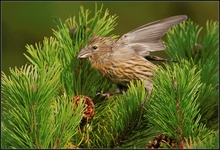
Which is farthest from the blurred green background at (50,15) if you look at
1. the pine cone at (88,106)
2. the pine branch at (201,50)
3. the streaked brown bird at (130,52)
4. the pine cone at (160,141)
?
the pine cone at (160,141)

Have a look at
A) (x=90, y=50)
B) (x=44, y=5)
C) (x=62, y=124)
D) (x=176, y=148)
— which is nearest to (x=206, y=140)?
(x=176, y=148)

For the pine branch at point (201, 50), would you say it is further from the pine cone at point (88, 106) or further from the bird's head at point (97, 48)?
the pine cone at point (88, 106)

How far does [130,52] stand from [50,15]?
7.40 ft

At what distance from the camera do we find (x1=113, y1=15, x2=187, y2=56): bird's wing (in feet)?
12.0

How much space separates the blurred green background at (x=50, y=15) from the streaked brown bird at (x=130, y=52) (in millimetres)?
2056

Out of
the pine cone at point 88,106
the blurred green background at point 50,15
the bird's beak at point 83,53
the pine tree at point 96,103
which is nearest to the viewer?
the pine tree at point 96,103

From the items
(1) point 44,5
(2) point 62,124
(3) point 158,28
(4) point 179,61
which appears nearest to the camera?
(2) point 62,124

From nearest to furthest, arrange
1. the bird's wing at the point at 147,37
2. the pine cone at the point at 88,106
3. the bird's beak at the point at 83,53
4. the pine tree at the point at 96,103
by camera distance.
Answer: the pine tree at the point at 96,103
the pine cone at the point at 88,106
the bird's beak at the point at 83,53
the bird's wing at the point at 147,37

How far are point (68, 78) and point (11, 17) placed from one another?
334 centimetres

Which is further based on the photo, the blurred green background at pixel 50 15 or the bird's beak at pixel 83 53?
the blurred green background at pixel 50 15

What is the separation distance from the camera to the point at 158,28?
3688 mm

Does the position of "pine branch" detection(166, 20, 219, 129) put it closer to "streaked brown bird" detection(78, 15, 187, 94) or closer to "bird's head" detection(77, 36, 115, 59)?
"streaked brown bird" detection(78, 15, 187, 94)

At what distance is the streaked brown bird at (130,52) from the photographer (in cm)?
367

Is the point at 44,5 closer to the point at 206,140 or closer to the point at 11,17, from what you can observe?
the point at 11,17
